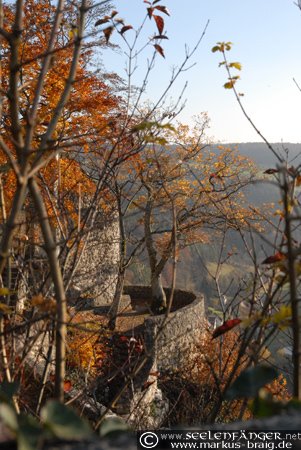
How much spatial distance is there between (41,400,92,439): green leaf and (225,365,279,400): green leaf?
356 millimetres

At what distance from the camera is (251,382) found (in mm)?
956

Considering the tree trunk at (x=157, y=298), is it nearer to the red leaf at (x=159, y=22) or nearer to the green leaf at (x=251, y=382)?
the red leaf at (x=159, y=22)

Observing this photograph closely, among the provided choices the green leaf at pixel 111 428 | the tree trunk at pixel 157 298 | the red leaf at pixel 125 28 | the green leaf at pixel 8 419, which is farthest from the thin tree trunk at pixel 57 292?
the tree trunk at pixel 157 298

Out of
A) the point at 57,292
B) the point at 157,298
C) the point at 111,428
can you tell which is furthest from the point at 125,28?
the point at 157,298

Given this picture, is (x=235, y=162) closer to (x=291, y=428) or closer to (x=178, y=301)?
(x=178, y=301)

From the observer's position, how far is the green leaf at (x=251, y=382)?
3.08 feet

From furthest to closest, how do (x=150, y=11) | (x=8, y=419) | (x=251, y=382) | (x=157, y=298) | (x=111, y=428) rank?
1. (x=157, y=298)
2. (x=150, y=11)
3. (x=251, y=382)
4. (x=111, y=428)
5. (x=8, y=419)

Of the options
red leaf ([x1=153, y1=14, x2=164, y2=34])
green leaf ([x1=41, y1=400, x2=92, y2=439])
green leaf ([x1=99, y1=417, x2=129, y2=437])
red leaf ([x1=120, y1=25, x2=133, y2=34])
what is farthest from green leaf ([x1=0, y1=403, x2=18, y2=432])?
red leaf ([x1=120, y1=25, x2=133, y2=34])

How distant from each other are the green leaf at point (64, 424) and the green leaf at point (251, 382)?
1.17ft

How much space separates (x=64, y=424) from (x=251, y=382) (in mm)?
418

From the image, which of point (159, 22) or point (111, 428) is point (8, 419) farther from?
point (159, 22)

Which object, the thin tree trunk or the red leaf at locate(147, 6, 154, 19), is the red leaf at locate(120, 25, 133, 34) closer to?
the red leaf at locate(147, 6, 154, 19)

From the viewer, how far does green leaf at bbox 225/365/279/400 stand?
3.08 feet

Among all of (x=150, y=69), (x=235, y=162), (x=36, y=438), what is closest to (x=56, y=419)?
(x=36, y=438)
